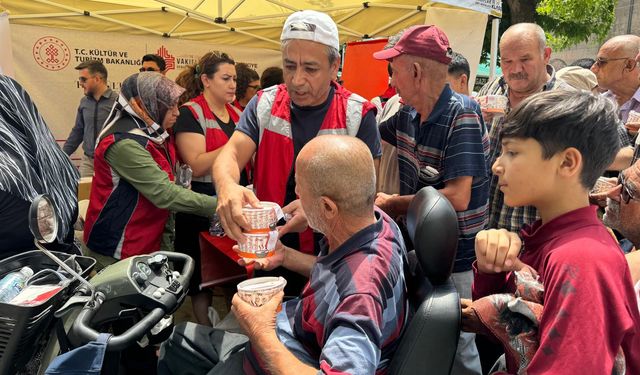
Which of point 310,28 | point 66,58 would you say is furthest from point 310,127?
point 66,58

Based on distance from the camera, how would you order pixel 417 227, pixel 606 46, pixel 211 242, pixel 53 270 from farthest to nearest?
pixel 606 46
pixel 211 242
pixel 53 270
pixel 417 227

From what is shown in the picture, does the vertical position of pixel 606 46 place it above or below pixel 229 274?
above

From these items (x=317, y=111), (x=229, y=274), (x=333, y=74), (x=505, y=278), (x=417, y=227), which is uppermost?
(x=333, y=74)

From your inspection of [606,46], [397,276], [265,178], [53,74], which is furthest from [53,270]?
[53,74]

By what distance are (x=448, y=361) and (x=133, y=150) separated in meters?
2.10

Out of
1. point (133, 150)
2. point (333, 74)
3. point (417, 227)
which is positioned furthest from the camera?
point (133, 150)

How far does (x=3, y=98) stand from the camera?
1827 mm

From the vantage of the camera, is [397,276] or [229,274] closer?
[397,276]

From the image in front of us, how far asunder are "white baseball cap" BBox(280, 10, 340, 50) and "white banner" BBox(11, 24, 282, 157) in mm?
5632

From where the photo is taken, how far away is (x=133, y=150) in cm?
273

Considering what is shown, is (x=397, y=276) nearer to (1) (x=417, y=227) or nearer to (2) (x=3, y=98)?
(1) (x=417, y=227)

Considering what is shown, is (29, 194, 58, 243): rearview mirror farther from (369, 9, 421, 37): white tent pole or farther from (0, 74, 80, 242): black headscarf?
(369, 9, 421, 37): white tent pole

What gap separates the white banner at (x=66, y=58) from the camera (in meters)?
6.37

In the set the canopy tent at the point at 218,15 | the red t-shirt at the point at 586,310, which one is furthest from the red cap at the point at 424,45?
the canopy tent at the point at 218,15
